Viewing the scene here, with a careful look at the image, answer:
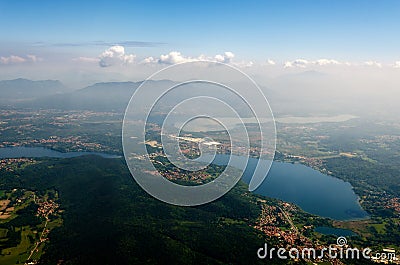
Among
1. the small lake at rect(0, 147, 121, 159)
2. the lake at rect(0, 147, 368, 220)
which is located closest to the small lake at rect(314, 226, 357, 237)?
the lake at rect(0, 147, 368, 220)

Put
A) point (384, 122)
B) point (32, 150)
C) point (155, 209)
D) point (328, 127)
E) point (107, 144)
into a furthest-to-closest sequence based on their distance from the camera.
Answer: point (384, 122) < point (328, 127) < point (107, 144) < point (32, 150) < point (155, 209)

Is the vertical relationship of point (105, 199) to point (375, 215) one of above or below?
above

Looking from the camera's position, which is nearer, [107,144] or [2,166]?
[2,166]

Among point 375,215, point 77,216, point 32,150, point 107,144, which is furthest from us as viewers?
point 107,144

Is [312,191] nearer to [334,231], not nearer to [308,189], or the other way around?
[308,189]

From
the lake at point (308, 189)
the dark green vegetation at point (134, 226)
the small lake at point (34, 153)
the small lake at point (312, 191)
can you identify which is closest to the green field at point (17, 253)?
the dark green vegetation at point (134, 226)

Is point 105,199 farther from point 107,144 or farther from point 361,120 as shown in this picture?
point 361,120

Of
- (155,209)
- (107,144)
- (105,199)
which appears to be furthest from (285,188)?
(107,144)
